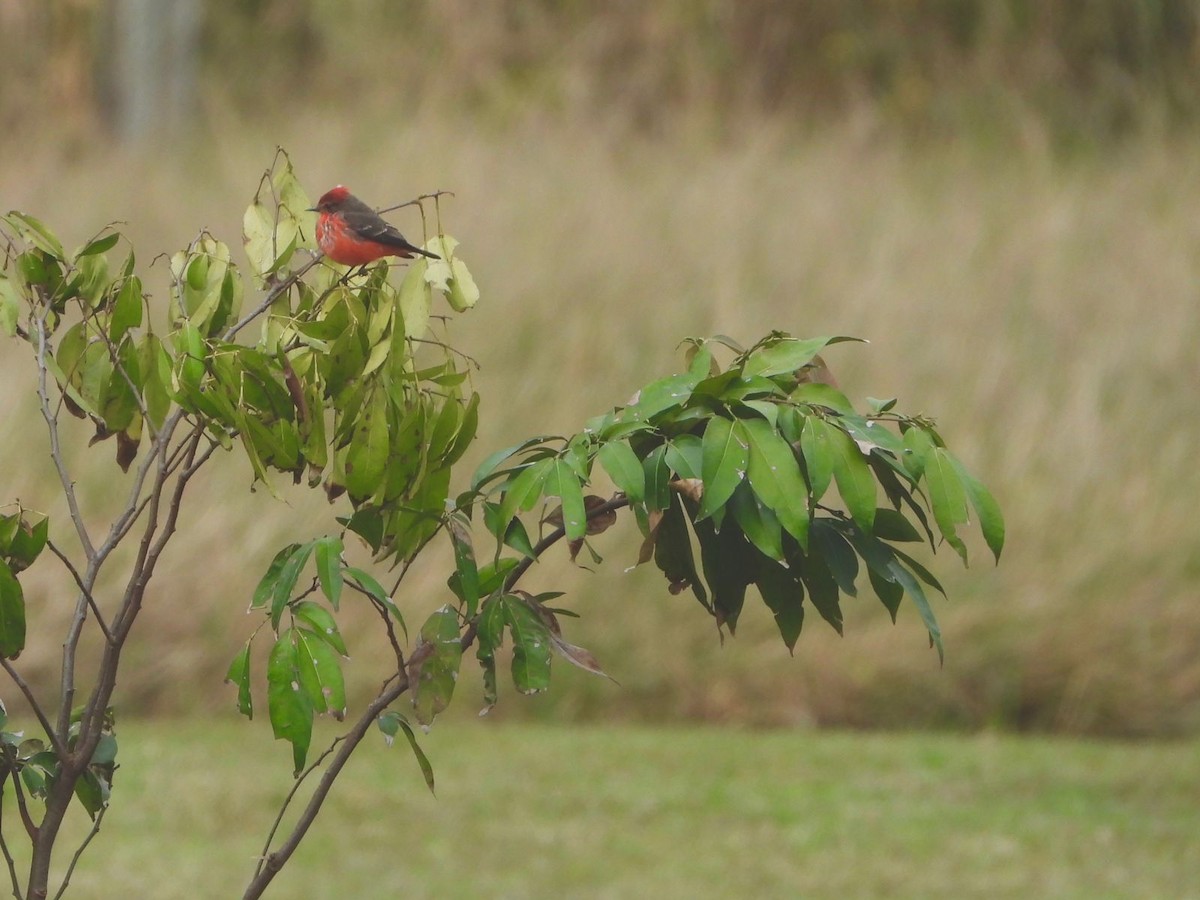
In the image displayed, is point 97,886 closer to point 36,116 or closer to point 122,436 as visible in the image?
point 122,436

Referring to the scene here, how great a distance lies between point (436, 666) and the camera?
7.08ft

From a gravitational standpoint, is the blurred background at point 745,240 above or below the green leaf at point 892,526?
above

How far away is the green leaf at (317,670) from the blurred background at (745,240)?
4734 millimetres

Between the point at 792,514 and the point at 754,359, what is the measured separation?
0.94 ft

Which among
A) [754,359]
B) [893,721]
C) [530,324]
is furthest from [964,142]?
Result: [754,359]

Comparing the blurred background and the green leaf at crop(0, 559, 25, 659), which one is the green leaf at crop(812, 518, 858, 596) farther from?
the blurred background

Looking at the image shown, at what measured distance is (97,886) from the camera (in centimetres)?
484

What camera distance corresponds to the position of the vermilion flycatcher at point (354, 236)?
2439 mm

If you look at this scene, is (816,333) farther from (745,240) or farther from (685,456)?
(685,456)

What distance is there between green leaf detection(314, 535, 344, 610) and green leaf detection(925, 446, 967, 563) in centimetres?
68

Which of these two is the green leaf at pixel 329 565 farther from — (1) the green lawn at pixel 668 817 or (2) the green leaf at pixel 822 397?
(1) the green lawn at pixel 668 817

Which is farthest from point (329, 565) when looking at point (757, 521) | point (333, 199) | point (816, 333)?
point (816, 333)

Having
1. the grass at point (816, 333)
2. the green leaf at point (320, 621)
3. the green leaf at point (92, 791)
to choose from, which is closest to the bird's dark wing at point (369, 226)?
the green leaf at point (320, 621)

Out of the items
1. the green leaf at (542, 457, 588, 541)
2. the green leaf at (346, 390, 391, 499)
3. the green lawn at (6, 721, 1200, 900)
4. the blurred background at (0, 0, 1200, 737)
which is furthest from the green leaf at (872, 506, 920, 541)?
the blurred background at (0, 0, 1200, 737)
